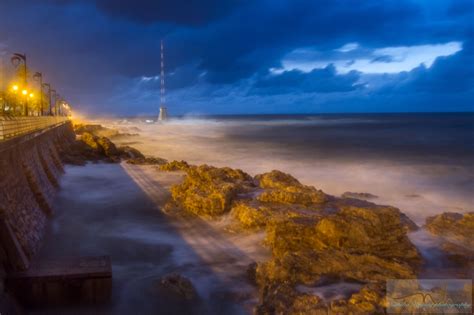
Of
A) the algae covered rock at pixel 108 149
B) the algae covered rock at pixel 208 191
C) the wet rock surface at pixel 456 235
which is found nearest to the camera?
the wet rock surface at pixel 456 235

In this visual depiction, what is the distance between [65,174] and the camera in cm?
2148

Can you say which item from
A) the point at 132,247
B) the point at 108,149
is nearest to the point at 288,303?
the point at 132,247

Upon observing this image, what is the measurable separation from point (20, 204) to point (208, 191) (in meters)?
6.43

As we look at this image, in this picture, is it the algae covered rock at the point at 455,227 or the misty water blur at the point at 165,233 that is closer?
the misty water blur at the point at 165,233

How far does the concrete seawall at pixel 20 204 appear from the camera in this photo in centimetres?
822

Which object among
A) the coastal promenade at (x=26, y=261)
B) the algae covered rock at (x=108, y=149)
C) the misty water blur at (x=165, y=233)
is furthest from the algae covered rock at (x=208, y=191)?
the algae covered rock at (x=108, y=149)

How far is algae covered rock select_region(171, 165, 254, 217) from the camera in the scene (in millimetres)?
14203

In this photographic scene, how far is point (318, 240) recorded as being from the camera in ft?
33.2

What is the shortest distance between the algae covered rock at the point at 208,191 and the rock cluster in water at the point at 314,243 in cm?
4

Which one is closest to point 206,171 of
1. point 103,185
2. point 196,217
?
point 196,217

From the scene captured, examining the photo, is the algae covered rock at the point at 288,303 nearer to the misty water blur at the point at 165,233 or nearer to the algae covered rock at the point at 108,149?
the misty water blur at the point at 165,233

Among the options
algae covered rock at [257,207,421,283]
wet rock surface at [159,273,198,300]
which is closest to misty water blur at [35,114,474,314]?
wet rock surface at [159,273,198,300]

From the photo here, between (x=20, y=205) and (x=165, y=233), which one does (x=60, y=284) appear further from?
(x=165, y=233)

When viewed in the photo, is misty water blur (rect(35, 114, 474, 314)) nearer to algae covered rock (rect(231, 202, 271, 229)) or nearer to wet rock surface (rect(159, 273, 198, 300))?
wet rock surface (rect(159, 273, 198, 300))
